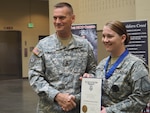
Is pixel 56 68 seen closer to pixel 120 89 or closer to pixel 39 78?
pixel 39 78

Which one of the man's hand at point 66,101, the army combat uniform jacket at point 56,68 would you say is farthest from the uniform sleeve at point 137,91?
the army combat uniform jacket at point 56,68

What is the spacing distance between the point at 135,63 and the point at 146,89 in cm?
18

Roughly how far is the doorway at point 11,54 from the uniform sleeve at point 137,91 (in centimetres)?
1568

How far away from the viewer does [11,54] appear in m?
17.5

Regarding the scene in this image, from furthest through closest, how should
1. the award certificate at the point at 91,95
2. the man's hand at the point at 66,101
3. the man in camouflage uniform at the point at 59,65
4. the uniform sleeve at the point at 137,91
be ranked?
the man in camouflage uniform at the point at 59,65, the man's hand at the point at 66,101, the award certificate at the point at 91,95, the uniform sleeve at the point at 137,91

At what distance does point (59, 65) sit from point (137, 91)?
735 mm

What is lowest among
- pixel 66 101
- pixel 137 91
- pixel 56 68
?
pixel 66 101

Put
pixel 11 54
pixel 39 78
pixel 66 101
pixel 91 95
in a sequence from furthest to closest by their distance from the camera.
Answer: pixel 11 54
pixel 39 78
pixel 66 101
pixel 91 95

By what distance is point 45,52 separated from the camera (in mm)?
2410

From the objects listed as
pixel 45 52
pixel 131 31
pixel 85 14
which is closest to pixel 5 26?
pixel 85 14

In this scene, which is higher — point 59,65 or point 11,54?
point 59,65

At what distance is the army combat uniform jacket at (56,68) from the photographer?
238 cm

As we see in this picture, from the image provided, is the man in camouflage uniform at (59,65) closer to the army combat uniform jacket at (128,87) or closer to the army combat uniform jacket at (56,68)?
the army combat uniform jacket at (56,68)

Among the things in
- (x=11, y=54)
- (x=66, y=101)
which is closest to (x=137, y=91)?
(x=66, y=101)
